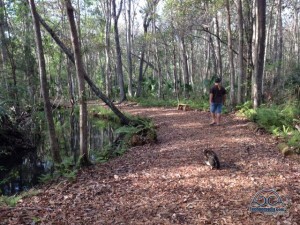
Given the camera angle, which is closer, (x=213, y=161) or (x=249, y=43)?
(x=213, y=161)

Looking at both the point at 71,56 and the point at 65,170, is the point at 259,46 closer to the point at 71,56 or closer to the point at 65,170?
the point at 71,56

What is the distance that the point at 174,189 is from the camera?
549 cm

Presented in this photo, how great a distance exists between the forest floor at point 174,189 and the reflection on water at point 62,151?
2042mm

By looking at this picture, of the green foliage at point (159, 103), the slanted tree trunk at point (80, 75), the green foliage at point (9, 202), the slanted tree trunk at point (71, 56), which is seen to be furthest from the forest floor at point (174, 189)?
the green foliage at point (159, 103)

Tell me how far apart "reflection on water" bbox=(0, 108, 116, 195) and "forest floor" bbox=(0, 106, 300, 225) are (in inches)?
80.4

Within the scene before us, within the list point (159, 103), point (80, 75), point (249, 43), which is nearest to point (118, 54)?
point (159, 103)

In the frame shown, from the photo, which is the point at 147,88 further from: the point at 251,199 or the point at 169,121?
the point at 251,199

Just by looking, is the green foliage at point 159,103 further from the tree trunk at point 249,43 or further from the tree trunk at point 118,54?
the tree trunk at point 249,43

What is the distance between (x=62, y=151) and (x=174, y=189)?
806 centimetres

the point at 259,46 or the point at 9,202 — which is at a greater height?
the point at 259,46

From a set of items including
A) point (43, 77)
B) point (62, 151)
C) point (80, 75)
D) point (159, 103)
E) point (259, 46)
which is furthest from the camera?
point (159, 103)

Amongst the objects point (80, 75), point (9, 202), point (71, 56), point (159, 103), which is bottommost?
point (9, 202)

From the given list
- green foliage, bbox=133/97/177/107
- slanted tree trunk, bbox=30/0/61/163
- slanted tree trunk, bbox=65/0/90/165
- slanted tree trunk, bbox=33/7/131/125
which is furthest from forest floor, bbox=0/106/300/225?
green foliage, bbox=133/97/177/107

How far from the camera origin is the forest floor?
442 cm
